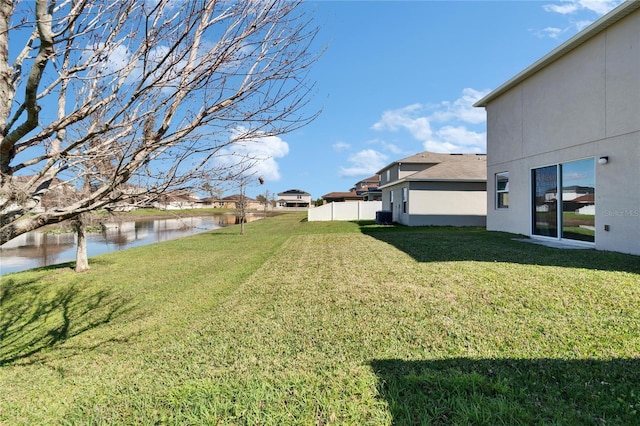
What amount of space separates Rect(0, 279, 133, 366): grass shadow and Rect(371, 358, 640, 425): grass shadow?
4814 mm

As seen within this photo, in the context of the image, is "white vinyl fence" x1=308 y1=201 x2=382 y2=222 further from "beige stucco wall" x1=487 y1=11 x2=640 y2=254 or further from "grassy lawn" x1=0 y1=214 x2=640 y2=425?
"grassy lawn" x1=0 y1=214 x2=640 y2=425

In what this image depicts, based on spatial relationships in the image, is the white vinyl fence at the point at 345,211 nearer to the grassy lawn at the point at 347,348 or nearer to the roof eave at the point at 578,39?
the roof eave at the point at 578,39

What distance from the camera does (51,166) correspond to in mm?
2551

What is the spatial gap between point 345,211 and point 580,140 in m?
23.2

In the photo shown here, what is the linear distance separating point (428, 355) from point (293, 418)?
1553 mm

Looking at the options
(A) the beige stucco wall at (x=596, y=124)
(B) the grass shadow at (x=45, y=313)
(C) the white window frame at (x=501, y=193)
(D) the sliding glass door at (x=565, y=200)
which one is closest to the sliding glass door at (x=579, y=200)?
(D) the sliding glass door at (x=565, y=200)

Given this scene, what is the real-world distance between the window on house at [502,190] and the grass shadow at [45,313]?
41.9ft

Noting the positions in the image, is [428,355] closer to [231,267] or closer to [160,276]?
[231,267]

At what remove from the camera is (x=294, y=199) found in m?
84.4

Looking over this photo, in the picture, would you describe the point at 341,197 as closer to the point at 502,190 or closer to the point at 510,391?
the point at 502,190

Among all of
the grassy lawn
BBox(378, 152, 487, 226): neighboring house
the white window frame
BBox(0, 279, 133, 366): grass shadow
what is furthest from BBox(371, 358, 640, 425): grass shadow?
BBox(378, 152, 487, 226): neighboring house

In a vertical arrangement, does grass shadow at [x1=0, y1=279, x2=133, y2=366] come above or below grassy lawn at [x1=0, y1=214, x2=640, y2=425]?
below

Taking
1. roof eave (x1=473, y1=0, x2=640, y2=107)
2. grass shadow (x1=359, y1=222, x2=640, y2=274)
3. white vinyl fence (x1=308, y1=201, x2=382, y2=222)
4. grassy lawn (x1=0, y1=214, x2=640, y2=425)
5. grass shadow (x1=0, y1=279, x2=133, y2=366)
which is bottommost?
grass shadow (x1=0, y1=279, x2=133, y2=366)

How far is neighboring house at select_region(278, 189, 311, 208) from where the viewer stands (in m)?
83.0
